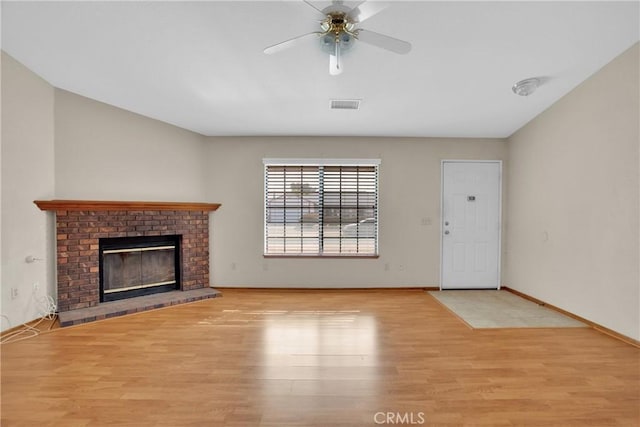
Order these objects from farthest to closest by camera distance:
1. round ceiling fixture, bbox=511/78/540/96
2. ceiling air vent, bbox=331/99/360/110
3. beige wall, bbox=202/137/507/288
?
beige wall, bbox=202/137/507/288 → ceiling air vent, bbox=331/99/360/110 → round ceiling fixture, bbox=511/78/540/96

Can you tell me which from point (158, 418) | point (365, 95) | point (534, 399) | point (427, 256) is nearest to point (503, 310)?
point (427, 256)

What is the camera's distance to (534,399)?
6.50 feet

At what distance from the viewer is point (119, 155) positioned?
12.8ft

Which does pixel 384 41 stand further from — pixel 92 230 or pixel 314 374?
pixel 92 230

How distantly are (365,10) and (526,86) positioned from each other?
242 centimetres

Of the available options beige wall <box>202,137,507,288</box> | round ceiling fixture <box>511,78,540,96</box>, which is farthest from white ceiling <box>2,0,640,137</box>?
beige wall <box>202,137,507,288</box>

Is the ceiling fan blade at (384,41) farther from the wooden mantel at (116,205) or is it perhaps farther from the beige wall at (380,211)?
the wooden mantel at (116,205)

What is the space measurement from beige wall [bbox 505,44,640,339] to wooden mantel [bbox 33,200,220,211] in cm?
472

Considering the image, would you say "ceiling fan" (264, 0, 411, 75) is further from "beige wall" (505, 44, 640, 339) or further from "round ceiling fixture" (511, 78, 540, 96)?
"beige wall" (505, 44, 640, 339)

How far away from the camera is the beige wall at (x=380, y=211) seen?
475 centimetres

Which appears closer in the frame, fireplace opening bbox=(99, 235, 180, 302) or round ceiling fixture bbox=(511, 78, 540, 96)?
round ceiling fixture bbox=(511, 78, 540, 96)

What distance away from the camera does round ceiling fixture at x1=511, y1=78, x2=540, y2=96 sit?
3.23 meters

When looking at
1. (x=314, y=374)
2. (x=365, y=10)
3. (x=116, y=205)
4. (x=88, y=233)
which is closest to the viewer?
(x=365, y=10)

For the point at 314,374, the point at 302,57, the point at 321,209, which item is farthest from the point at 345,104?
the point at 314,374
